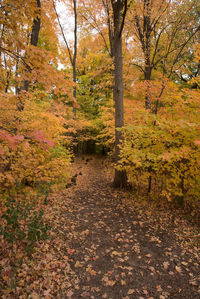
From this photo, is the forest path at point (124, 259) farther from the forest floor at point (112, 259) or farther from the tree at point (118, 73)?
the tree at point (118, 73)

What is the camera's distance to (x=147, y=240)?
4453 mm

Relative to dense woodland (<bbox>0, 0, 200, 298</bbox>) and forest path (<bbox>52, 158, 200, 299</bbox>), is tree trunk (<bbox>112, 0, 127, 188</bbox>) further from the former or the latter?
forest path (<bbox>52, 158, 200, 299</bbox>)

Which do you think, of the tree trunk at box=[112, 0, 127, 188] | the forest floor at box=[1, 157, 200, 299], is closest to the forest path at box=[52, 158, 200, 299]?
the forest floor at box=[1, 157, 200, 299]

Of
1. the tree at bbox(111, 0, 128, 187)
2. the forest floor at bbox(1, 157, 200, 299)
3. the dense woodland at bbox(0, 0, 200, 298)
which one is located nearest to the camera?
the forest floor at bbox(1, 157, 200, 299)

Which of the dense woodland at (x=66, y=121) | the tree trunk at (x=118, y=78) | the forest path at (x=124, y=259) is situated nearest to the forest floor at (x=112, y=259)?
the forest path at (x=124, y=259)

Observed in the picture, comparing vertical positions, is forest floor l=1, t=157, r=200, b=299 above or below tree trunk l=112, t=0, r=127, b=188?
below

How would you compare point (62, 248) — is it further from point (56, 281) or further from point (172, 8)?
point (172, 8)

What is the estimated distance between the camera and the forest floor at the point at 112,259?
297 cm

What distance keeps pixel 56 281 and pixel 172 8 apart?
11356 mm

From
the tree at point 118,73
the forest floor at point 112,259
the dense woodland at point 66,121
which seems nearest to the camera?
the forest floor at point 112,259

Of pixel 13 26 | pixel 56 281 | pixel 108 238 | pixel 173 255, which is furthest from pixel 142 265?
pixel 13 26

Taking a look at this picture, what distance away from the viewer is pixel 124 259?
378 centimetres

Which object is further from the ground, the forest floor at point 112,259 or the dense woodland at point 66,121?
the dense woodland at point 66,121

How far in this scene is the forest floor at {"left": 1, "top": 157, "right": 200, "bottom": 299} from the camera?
2.97 m
